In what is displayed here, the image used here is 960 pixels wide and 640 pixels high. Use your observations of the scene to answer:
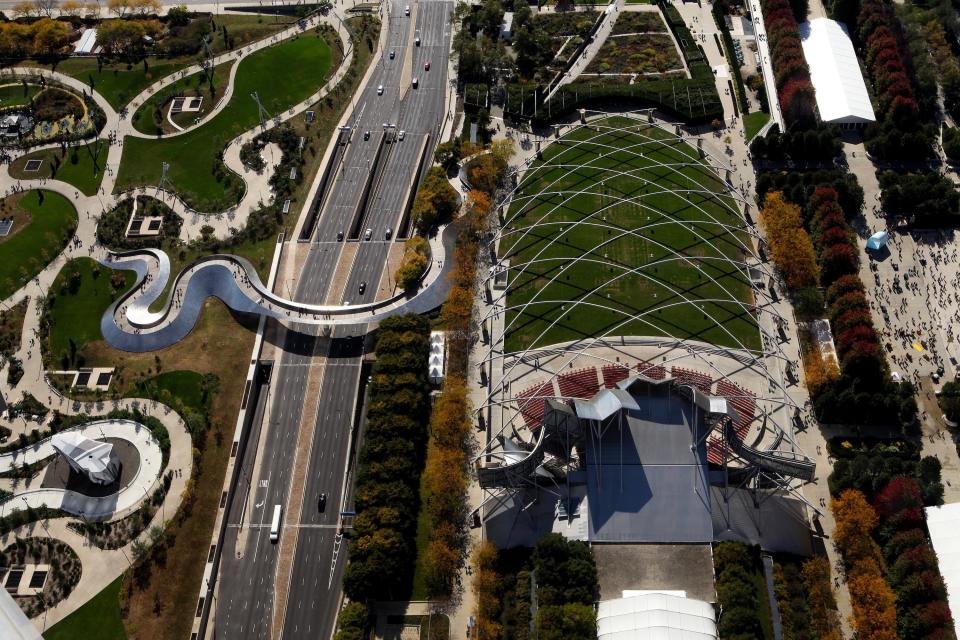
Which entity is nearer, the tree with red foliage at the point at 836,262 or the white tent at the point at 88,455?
the white tent at the point at 88,455

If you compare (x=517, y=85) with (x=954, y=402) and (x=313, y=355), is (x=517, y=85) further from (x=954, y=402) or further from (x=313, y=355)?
(x=954, y=402)

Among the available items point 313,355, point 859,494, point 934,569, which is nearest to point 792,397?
point 859,494

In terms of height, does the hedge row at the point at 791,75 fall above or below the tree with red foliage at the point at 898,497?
above

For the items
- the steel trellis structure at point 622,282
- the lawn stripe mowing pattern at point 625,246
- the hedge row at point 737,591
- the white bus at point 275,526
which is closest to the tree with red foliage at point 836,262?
the steel trellis structure at point 622,282

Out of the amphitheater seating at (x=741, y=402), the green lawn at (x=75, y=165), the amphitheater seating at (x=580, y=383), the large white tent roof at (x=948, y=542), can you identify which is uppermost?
the green lawn at (x=75, y=165)

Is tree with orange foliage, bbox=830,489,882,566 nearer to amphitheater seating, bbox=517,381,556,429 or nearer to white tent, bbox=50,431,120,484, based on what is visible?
amphitheater seating, bbox=517,381,556,429

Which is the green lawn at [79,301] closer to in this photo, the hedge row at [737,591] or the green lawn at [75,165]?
the green lawn at [75,165]
